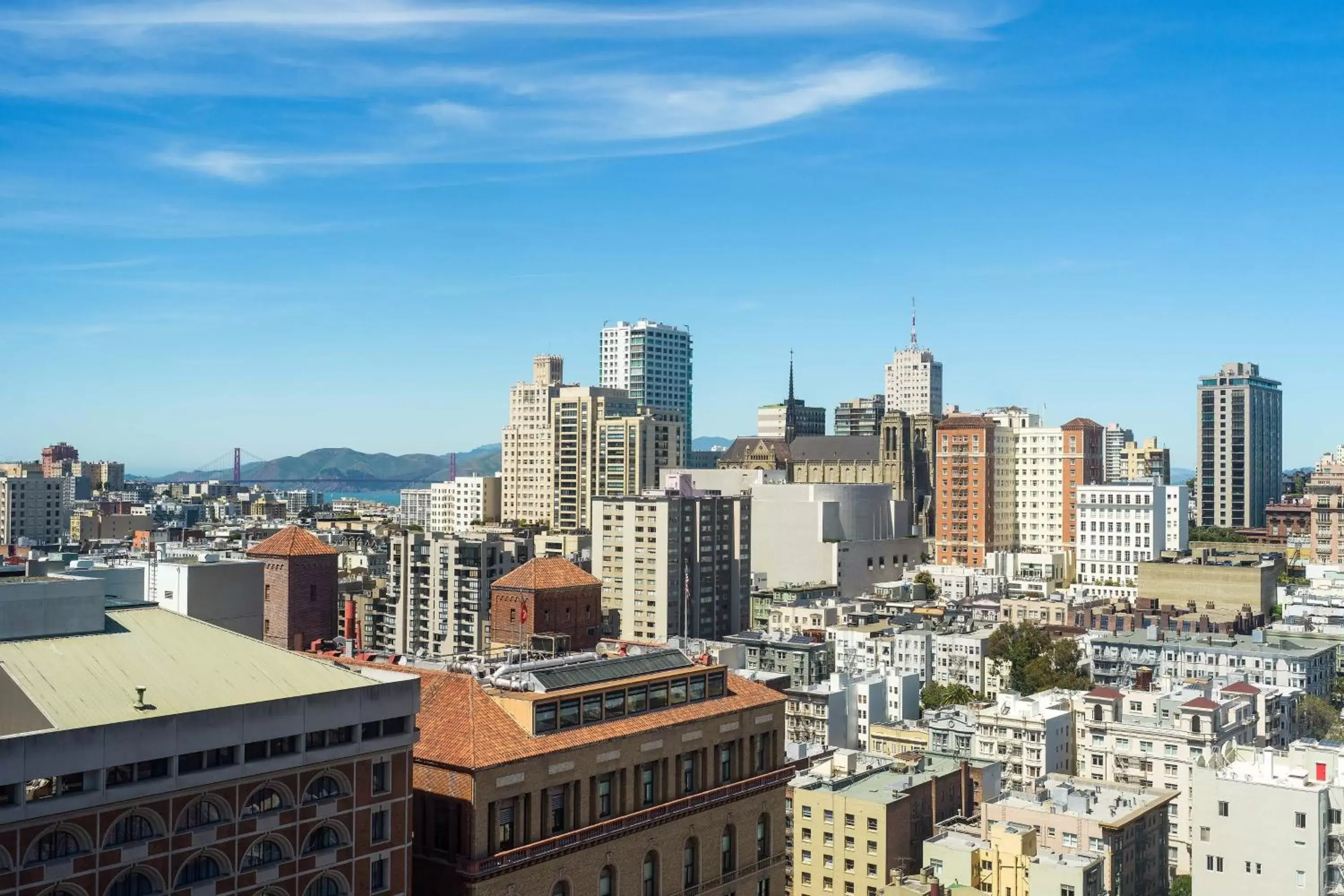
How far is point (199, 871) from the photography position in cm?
3588

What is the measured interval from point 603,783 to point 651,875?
498cm

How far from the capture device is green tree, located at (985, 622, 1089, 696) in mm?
116750

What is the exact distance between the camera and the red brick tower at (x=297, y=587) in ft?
289

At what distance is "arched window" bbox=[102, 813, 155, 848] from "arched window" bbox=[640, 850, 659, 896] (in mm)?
20243


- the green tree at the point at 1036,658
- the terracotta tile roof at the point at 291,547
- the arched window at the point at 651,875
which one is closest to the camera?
the arched window at the point at 651,875

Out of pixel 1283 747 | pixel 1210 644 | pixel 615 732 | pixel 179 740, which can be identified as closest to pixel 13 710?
pixel 179 740

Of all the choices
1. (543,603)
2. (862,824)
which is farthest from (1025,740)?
(543,603)

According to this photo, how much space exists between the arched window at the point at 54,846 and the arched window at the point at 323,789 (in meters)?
6.80

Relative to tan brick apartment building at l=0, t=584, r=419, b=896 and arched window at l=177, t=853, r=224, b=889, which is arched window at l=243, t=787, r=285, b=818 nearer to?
tan brick apartment building at l=0, t=584, r=419, b=896

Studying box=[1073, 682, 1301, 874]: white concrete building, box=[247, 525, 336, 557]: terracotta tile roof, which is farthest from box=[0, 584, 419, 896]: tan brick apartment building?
box=[1073, 682, 1301, 874]: white concrete building

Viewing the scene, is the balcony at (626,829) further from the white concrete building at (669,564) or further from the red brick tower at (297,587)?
the white concrete building at (669,564)

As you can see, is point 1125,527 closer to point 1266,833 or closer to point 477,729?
point 1266,833

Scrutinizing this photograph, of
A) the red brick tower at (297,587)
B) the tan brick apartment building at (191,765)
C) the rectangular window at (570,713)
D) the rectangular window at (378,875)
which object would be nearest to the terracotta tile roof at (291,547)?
the red brick tower at (297,587)

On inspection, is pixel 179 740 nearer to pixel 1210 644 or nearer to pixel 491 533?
pixel 1210 644
